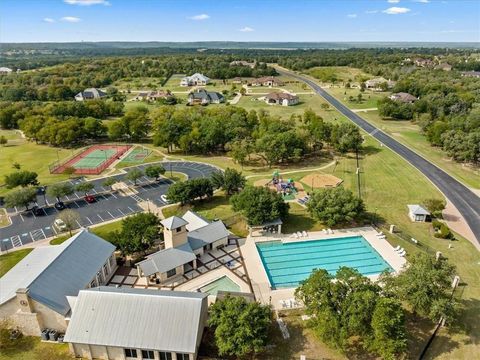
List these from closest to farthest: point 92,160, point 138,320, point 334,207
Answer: point 138,320
point 334,207
point 92,160

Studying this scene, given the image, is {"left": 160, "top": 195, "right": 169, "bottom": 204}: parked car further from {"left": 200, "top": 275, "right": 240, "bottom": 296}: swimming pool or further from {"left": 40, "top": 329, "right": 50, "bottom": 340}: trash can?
{"left": 40, "top": 329, "right": 50, "bottom": 340}: trash can

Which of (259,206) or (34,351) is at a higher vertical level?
(259,206)

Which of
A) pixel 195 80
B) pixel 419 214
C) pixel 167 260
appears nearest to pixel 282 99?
pixel 195 80

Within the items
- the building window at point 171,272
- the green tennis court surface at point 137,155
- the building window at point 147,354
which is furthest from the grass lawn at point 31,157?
the building window at point 147,354

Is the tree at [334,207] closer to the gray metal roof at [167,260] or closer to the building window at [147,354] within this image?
the gray metal roof at [167,260]

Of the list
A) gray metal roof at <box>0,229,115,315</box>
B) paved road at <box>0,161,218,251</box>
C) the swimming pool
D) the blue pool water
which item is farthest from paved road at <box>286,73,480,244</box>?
gray metal roof at <box>0,229,115,315</box>

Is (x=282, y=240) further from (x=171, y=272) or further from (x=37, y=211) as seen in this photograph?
(x=37, y=211)

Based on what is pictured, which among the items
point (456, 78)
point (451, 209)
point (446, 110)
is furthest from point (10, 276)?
point (456, 78)
